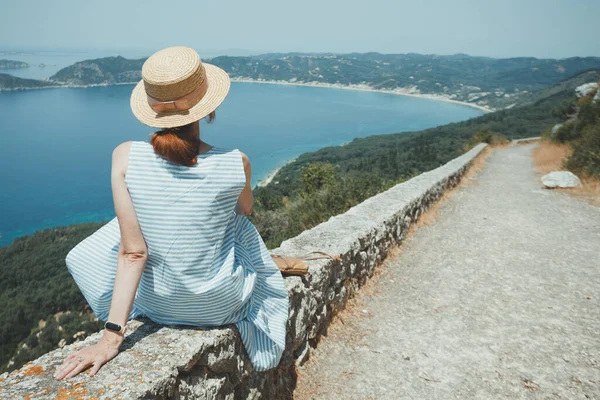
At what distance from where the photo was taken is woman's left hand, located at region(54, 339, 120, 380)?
4.09ft

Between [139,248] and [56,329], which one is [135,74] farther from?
[139,248]

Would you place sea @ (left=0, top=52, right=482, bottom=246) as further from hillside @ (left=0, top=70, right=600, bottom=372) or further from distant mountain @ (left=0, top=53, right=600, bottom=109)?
distant mountain @ (left=0, top=53, right=600, bottom=109)

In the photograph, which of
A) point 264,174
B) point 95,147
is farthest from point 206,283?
point 95,147

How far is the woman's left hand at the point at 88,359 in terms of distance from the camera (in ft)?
4.09

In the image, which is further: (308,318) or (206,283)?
(308,318)

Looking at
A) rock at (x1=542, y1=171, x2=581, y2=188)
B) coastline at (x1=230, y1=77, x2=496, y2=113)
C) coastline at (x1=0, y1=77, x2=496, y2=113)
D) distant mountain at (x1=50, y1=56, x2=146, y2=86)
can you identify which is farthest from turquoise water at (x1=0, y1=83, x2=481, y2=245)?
Result: rock at (x1=542, y1=171, x2=581, y2=188)

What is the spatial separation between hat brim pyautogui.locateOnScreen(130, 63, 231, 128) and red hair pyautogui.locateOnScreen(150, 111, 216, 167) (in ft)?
0.13

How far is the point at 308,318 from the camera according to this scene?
249cm

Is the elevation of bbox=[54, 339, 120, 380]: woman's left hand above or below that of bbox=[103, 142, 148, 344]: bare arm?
below

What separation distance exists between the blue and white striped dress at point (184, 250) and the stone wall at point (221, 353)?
9 cm

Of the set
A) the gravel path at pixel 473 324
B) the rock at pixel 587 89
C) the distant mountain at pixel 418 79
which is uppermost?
the distant mountain at pixel 418 79

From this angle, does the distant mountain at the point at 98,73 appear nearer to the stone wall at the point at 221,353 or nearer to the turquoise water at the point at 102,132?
the turquoise water at the point at 102,132

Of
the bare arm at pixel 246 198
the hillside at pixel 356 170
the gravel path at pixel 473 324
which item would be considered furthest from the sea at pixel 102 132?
the bare arm at pixel 246 198

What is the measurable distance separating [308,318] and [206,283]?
3.82ft
